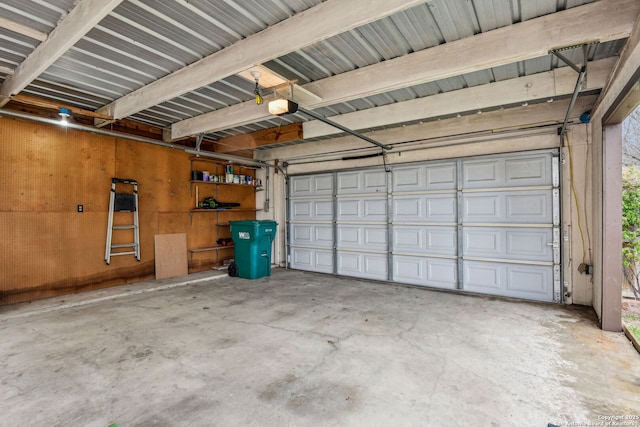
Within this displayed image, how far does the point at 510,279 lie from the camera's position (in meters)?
4.56

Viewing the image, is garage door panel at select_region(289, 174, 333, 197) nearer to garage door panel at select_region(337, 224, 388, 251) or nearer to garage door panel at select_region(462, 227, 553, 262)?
garage door panel at select_region(337, 224, 388, 251)

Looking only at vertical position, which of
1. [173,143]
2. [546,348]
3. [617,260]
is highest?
[173,143]

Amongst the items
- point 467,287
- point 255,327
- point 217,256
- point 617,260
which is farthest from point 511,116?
point 217,256

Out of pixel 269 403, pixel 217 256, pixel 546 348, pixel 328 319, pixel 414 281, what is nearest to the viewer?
pixel 269 403

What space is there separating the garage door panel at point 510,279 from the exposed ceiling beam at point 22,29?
6045 millimetres

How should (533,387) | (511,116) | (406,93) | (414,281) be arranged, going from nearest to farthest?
(533,387) → (406,93) → (511,116) → (414,281)

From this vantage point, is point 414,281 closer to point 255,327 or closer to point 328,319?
point 328,319

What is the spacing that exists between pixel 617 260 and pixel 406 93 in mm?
3081

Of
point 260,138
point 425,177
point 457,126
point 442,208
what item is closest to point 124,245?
point 260,138

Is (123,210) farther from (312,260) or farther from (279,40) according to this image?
(279,40)

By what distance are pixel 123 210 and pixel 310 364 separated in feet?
14.8

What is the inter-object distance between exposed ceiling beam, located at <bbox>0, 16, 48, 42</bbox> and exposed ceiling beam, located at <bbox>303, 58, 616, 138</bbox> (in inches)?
144

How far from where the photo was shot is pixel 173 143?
19.3ft

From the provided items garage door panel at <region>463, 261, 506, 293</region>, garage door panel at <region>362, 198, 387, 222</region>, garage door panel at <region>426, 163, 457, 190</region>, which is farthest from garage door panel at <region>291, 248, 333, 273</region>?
garage door panel at <region>463, 261, 506, 293</region>
